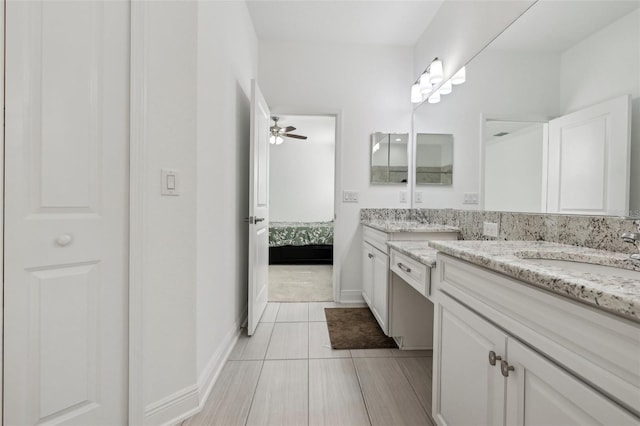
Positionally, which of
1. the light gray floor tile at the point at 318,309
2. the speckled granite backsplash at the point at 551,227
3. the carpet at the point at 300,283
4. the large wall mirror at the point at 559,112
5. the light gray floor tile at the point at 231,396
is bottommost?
the light gray floor tile at the point at 231,396

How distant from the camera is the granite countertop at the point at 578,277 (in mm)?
477

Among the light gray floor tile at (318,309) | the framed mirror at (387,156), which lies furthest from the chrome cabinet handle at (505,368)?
the framed mirror at (387,156)

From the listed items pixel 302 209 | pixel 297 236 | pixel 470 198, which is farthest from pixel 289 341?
pixel 302 209

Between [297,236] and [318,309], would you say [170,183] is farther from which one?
[297,236]

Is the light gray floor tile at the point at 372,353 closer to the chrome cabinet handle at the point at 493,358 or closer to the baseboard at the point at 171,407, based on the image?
the baseboard at the point at 171,407

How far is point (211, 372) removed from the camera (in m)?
1.50

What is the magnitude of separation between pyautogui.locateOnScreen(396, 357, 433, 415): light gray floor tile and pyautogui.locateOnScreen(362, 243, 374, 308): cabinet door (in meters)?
0.64

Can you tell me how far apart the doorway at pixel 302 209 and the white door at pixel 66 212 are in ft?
6.02

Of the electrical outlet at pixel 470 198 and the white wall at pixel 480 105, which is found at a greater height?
the white wall at pixel 480 105

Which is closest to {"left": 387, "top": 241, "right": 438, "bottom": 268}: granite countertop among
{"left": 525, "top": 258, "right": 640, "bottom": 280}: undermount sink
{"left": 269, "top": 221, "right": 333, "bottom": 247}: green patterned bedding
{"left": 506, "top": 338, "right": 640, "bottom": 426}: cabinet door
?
{"left": 525, "top": 258, "right": 640, "bottom": 280}: undermount sink

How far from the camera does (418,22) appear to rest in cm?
246

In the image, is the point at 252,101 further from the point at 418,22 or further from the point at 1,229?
the point at 418,22

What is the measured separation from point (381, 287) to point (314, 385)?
2.76 ft

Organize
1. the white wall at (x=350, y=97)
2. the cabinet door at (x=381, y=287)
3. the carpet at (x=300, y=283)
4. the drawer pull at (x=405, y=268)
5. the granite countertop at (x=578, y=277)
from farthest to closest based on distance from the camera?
the carpet at (x=300, y=283) → the white wall at (x=350, y=97) → the cabinet door at (x=381, y=287) → the drawer pull at (x=405, y=268) → the granite countertop at (x=578, y=277)
